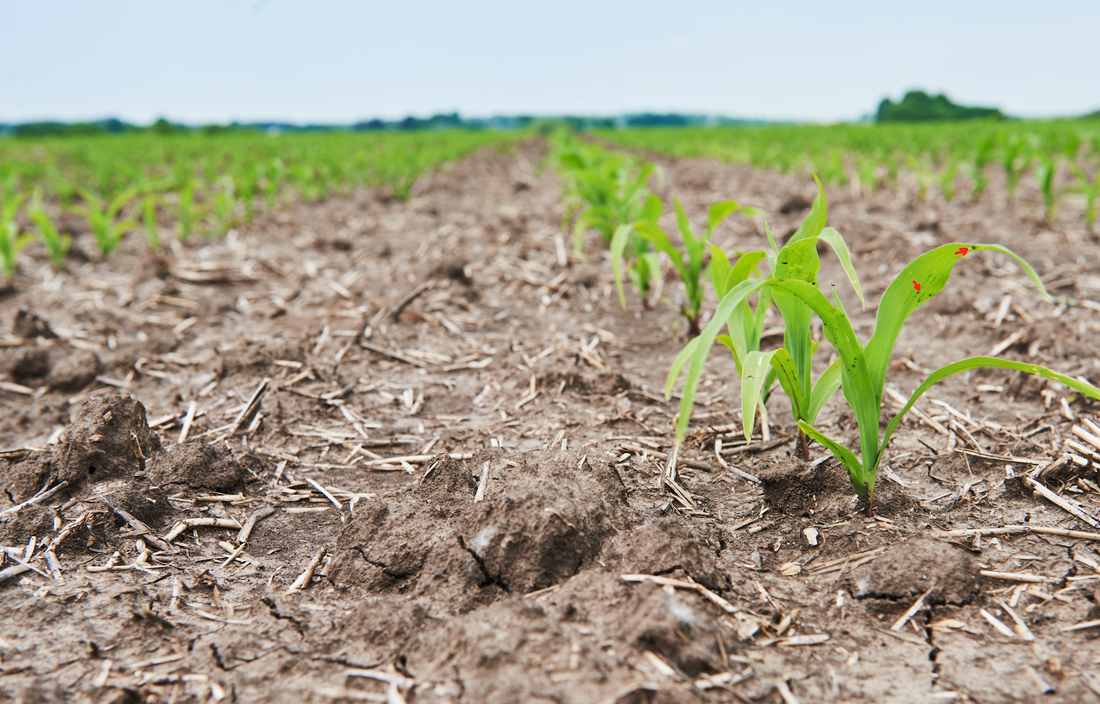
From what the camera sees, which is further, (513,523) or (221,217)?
(221,217)

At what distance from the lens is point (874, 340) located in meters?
1.50

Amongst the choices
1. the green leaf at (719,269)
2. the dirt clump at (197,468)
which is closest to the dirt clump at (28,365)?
the dirt clump at (197,468)

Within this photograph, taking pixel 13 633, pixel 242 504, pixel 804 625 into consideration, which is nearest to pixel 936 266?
pixel 804 625

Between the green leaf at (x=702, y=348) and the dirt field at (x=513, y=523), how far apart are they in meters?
0.38

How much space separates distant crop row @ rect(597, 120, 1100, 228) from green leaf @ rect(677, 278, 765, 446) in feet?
15.2

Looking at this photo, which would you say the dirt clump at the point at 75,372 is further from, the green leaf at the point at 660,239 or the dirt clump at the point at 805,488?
the dirt clump at the point at 805,488

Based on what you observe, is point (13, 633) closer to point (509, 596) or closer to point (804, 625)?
point (509, 596)

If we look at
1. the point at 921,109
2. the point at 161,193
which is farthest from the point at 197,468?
the point at 921,109

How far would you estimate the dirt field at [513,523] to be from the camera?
46.1 inches

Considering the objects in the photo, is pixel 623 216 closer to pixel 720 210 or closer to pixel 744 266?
pixel 720 210

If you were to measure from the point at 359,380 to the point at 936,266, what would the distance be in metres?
2.11

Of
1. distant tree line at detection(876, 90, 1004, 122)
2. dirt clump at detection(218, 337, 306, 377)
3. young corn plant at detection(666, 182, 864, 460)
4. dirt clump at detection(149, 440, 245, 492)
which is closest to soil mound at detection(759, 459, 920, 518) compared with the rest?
young corn plant at detection(666, 182, 864, 460)

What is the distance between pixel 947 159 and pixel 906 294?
1148 cm

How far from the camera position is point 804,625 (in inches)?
51.7
